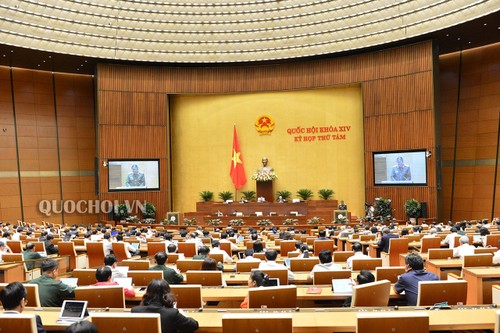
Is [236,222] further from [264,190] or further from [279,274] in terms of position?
[279,274]

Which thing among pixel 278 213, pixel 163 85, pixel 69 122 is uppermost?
pixel 163 85

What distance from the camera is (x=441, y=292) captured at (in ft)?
13.2

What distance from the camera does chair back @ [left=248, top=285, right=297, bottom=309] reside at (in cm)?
382

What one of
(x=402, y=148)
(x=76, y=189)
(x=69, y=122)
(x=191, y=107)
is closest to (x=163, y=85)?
(x=191, y=107)

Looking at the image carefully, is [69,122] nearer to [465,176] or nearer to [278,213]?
[278,213]

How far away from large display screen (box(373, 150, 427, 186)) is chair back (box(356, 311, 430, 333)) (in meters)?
16.6

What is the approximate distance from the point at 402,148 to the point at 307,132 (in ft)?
15.4

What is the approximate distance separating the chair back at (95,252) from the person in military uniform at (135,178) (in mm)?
11920

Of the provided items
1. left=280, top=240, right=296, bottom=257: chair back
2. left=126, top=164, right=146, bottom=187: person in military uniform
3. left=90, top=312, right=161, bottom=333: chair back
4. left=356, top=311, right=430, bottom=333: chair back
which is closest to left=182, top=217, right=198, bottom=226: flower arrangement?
left=126, top=164, right=146, bottom=187: person in military uniform

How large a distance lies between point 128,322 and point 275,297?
4.44 ft

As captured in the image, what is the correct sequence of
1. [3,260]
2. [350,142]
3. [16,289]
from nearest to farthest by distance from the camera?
1. [16,289]
2. [3,260]
3. [350,142]

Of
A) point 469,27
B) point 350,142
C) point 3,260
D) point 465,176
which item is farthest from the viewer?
point 350,142

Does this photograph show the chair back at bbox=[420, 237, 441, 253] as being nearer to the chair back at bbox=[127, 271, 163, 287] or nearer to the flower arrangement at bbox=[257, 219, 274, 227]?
the chair back at bbox=[127, 271, 163, 287]

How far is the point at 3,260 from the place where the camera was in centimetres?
823
